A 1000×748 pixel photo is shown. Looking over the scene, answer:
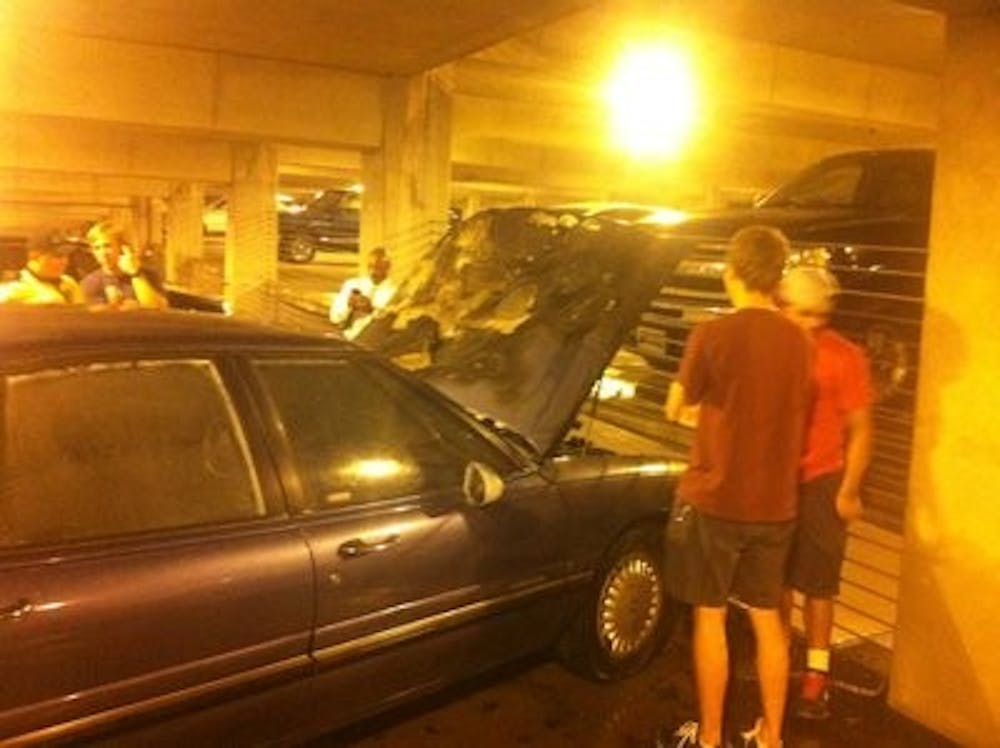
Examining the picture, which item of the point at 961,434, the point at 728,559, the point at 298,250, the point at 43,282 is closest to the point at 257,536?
the point at 728,559

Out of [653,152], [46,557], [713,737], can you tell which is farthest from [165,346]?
[653,152]

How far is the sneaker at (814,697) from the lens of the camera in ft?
13.3

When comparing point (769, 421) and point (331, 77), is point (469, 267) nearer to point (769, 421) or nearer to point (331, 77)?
point (769, 421)

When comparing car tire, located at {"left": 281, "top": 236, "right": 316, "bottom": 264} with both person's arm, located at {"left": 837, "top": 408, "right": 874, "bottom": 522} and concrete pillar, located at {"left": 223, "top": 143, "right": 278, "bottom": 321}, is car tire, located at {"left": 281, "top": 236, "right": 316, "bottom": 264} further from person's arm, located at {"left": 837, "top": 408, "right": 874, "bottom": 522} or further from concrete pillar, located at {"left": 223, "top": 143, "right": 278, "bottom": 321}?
person's arm, located at {"left": 837, "top": 408, "right": 874, "bottom": 522}

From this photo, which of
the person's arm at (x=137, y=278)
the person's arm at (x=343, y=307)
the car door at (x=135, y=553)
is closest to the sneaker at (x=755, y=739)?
the car door at (x=135, y=553)

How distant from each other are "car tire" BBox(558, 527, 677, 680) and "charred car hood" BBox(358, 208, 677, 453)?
570 mm

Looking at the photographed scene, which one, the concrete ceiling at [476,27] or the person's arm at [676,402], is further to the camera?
the concrete ceiling at [476,27]

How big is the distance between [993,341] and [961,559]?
0.80 m

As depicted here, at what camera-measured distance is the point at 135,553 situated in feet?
8.99

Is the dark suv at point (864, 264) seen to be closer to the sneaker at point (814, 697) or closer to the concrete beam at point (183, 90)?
the sneaker at point (814, 697)

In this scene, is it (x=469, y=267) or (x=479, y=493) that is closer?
(x=479, y=493)

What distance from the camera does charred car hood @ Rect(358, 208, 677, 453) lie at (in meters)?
4.51

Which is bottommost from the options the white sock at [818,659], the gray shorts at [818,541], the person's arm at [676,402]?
the white sock at [818,659]

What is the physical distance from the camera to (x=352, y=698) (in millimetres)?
3295
